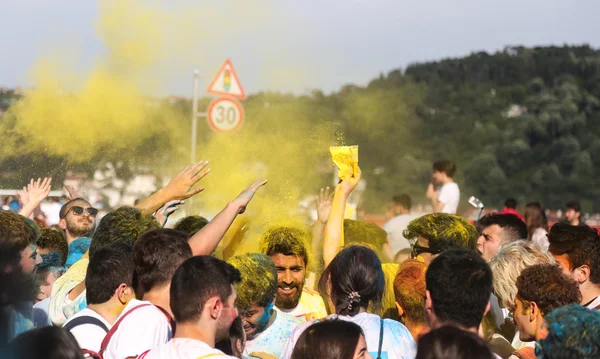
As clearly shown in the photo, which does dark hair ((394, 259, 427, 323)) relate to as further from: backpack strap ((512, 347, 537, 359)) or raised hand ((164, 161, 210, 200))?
raised hand ((164, 161, 210, 200))

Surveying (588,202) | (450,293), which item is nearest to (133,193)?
(450,293)

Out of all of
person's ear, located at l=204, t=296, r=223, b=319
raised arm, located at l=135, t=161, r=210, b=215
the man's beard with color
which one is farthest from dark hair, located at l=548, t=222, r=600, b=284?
person's ear, located at l=204, t=296, r=223, b=319

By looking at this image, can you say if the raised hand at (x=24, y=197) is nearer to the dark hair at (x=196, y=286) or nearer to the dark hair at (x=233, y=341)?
the dark hair at (x=233, y=341)

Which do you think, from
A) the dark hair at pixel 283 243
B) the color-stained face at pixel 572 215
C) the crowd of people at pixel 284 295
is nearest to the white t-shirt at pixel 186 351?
the crowd of people at pixel 284 295

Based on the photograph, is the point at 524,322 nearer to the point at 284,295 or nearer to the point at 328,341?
the point at 328,341

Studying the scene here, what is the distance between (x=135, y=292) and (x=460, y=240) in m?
2.18

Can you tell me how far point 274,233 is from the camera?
5.14 m

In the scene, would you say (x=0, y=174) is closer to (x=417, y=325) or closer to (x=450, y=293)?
(x=417, y=325)

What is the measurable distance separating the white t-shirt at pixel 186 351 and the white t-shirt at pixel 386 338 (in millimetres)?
661

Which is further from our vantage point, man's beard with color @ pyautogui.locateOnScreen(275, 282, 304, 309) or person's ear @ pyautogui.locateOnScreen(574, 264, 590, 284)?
man's beard with color @ pyautogui.locateOnScreen(275, 282, 304, 309)

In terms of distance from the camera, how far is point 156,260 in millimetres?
3518

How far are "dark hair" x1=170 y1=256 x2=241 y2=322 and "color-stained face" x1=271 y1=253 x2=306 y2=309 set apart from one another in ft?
6.02

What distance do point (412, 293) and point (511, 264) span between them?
714 millimetres

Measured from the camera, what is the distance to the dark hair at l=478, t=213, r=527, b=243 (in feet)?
19.7
